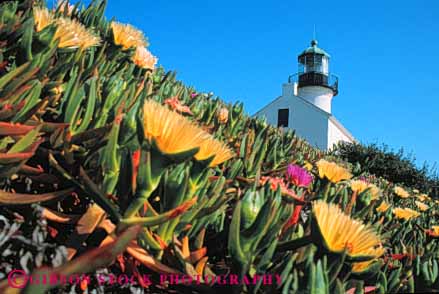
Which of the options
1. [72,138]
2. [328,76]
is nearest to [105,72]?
[72,138]

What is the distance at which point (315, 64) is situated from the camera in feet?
91.0

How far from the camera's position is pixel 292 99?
26688mm

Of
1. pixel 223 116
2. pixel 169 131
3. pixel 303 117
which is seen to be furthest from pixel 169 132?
pixel 303 117

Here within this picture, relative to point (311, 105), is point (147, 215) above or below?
below

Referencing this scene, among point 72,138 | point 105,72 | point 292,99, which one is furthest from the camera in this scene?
point 292,99

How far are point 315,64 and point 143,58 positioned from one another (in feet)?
90.0

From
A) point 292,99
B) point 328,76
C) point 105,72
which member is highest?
point 328,76

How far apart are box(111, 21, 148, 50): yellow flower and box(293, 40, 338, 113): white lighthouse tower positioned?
26.5m

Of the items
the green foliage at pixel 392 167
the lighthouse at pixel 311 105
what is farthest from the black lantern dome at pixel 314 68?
the green foliage at pixel 392 167

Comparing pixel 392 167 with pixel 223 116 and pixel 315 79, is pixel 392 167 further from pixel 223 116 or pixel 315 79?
pixel 315 79

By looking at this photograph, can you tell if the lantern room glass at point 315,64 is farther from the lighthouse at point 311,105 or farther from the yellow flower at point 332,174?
the yellow flower at point 332,174

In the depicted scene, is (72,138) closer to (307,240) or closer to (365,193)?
(307,240)

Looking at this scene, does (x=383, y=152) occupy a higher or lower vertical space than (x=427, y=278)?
higher

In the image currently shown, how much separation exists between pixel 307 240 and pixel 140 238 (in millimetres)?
236
